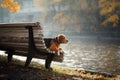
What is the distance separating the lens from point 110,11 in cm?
4028

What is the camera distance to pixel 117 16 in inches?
1533

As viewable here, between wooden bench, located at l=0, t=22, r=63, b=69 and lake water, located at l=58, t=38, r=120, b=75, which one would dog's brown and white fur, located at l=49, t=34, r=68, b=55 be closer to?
wooden bench, located at l=0, t=22, r=63, b=69

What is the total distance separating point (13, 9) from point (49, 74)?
21.5ft

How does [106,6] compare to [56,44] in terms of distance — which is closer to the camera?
[56,44]

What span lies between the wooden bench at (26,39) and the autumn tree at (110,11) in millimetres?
32483

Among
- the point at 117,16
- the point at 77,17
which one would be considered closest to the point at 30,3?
the point at 77,17

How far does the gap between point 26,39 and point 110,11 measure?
113 feet

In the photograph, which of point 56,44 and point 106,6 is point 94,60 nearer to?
point 56,44

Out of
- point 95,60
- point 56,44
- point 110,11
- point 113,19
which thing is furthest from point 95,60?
point 110,11

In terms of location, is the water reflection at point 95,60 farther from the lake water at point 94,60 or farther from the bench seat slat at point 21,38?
the bench seat slat at point 21,38

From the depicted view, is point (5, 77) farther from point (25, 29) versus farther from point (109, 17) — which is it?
point (109, 17)

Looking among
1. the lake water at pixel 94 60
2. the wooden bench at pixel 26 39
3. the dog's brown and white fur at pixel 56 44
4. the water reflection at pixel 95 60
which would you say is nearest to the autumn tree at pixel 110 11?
the lake water at pixel 94 60

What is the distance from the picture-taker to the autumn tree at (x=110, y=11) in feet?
129

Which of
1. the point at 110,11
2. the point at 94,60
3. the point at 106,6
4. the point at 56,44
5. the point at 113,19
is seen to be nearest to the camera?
the point at 56,44
